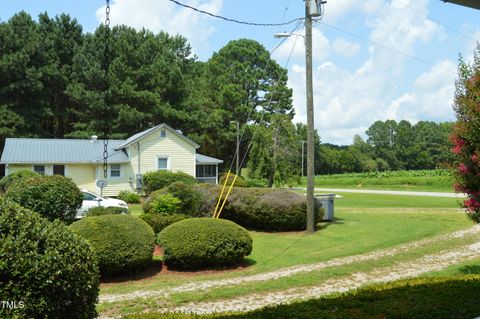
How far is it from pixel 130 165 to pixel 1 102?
19.2 meters

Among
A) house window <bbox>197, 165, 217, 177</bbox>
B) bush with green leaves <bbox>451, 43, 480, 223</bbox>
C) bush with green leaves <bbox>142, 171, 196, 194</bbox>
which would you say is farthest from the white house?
bush with green leaves <bbox>451, 43, 480, 223</bbox>

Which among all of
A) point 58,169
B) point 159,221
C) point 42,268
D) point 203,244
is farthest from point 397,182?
point 42,268

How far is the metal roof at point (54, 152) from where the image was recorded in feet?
111

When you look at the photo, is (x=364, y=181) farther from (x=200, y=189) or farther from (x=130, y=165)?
(x=200, y=189)

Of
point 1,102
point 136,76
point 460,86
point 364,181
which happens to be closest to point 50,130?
point 1,102

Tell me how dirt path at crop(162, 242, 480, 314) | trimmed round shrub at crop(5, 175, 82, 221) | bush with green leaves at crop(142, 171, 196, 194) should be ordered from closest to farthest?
1. dirt path at crop(162, 242, 480, 314)
2. trimmed round shrub at crop(5, 175, 82, 221)
3. bush with green leaves at crop(142, 171, 196, 194)

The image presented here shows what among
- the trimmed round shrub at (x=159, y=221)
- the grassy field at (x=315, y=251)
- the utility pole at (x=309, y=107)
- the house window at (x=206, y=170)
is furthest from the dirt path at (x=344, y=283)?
the house window at (x=206, y=170)

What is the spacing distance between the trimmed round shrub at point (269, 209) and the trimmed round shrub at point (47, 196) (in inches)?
228

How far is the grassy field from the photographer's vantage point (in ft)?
30.8

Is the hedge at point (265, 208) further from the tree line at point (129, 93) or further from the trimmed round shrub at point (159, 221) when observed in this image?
the tree line at point (129, 93)

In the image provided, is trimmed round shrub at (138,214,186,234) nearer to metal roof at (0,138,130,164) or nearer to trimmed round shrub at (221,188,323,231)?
trimmed round shrub at (221,188,323,231)

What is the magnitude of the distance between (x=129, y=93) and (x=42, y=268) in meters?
44.2

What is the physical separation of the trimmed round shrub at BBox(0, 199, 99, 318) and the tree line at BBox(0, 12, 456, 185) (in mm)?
29923

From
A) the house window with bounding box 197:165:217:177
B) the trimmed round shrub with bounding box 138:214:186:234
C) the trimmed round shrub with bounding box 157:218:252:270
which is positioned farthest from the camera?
the house window with bounding box 197:165:217:177
